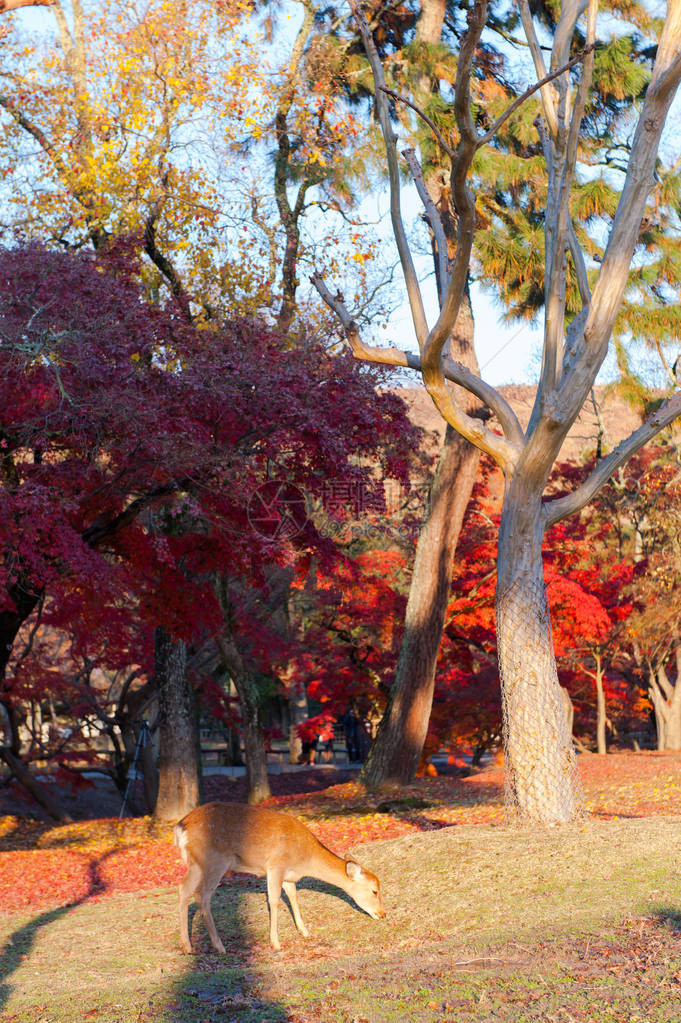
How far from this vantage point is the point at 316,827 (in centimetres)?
1234

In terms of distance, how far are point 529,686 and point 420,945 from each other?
311 cm

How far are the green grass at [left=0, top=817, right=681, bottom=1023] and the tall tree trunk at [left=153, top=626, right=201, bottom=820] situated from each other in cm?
681

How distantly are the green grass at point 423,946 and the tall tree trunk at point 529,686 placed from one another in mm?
399

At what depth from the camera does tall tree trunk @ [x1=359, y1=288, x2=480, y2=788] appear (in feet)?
50.6

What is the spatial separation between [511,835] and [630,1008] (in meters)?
3.96

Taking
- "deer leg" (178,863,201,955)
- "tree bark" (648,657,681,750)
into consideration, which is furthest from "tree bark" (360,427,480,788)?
"tree bark" (648,657,681,750)

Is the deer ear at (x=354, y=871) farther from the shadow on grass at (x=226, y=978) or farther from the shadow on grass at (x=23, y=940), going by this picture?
the shadow on grass at (x=23, y=940)

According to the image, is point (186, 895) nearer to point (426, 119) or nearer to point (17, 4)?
point (426, 119)

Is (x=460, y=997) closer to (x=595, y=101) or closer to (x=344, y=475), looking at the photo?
(x=344, y=475)

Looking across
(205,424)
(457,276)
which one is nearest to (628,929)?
(457,276)

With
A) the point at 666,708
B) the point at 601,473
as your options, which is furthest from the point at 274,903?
the point at 666,708

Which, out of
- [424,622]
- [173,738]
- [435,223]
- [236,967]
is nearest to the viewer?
[236,967]

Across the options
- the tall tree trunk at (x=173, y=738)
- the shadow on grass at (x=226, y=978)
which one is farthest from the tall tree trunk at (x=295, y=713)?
the shadow on grass at (x=226, y=978)

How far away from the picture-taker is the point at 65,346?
9820mm
